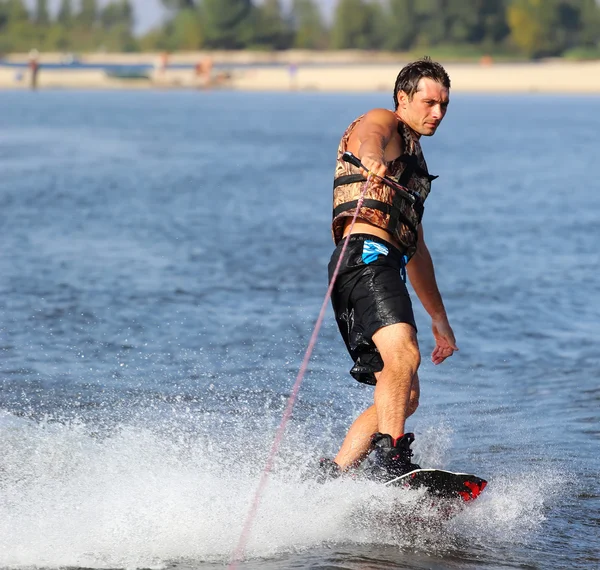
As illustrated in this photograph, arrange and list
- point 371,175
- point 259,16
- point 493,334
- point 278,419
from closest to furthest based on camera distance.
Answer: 1. point 371,175
2. point 278,419
3. point 493,334
4. point 259,16

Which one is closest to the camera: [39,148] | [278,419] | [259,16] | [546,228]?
[278,419]

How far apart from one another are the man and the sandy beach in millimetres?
106327

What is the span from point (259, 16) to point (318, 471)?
157240 millimetres

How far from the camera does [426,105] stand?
5.20m

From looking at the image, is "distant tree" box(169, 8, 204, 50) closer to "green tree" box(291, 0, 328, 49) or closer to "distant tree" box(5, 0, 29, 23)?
"green tree" box(291, 0, 328, 49)

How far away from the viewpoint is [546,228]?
56.9 ft

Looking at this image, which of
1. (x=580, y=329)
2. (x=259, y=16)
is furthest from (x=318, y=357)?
(x=259, y=16)

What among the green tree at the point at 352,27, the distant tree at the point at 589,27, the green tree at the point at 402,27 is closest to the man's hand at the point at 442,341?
the distant tree at the point at 589,27

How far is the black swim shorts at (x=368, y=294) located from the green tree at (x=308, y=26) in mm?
153573

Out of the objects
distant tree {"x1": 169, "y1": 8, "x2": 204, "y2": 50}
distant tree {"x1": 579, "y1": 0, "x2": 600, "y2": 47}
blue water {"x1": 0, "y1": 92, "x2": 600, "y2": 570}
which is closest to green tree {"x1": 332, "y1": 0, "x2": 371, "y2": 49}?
distant tree {"x1": 169, "y1": 8, "x2": 204, "y2": 50}

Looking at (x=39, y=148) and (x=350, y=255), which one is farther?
(x=39, y=148)

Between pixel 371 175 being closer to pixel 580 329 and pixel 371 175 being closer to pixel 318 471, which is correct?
pixel 318 471

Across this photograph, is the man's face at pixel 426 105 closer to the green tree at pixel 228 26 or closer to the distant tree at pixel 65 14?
the green tree at pixel 228 26

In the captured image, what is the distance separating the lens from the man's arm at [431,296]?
18.5ft
